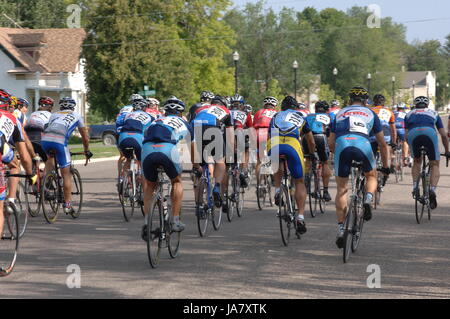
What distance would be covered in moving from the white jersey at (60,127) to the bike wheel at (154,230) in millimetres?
4482

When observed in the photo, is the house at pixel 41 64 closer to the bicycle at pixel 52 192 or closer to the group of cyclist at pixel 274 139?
the group of cyclist at pixel 274 139

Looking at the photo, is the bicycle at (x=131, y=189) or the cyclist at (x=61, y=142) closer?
the cyclist at (x=61, y=142)

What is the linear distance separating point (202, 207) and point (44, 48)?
53407 mm

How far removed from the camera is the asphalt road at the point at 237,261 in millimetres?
8117

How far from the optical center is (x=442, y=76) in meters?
186

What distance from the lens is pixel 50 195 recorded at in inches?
542

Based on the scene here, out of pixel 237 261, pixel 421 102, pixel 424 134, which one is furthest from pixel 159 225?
pixel 421 102

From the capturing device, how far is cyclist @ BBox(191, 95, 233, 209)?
1258cm

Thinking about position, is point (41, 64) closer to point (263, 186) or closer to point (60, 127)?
point (263, 186)

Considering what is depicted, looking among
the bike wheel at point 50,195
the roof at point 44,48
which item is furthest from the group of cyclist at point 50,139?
the roof at point 44,48

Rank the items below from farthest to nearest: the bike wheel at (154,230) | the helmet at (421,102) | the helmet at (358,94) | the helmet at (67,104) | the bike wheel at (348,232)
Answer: the helmet at (421,102)
the helmet at (67,104)
the helmet at (358,94)
the bike wheel at (348,232)
the bike wheel at (154,230)

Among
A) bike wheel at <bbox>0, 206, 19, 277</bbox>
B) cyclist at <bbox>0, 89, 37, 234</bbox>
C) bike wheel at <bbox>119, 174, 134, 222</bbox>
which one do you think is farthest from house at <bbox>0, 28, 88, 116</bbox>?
bike wheel at <bbox>0, 206, 19, 277</bbox>

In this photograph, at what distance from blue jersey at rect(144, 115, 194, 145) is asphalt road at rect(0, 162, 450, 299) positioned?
141cm

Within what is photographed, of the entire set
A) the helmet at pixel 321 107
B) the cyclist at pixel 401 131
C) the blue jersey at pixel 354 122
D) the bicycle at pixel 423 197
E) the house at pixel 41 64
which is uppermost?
the house at pixel 41 64
